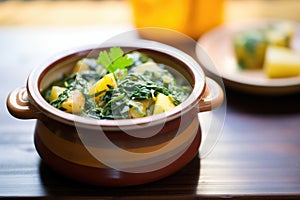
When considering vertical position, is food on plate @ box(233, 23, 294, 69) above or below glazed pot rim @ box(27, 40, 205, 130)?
below

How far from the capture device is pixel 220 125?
112 centimetres

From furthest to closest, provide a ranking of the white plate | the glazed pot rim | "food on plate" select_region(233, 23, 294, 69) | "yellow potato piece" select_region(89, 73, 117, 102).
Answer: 1. "food on plate" select_region(233, 23, 294, 69)
2. the white plate
3. "yellow potato piece" select_region(89, 73, 117, 102)
4. the glazed pot rim

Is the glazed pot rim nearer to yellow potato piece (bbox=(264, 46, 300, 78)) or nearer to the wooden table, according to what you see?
the wooden table

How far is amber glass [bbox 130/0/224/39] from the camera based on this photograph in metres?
1.51

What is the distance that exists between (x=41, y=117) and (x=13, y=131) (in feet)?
0.77

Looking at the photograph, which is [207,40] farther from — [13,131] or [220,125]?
[13,131]

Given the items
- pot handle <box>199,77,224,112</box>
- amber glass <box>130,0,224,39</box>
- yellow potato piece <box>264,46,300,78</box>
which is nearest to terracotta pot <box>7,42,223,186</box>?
pot handle <box>199,77,224,112</box>

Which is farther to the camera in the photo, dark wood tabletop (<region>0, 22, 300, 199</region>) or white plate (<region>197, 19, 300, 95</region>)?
white plate (<region>197, 19, 300, 95</region>)

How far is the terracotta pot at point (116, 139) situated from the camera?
0.84 metres

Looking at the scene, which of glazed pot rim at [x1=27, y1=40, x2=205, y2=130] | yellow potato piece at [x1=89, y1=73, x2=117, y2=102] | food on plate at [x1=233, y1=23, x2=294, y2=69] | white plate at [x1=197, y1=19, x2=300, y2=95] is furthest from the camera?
food on plate at [x1=233, y1=23, x2=294, y2=69]

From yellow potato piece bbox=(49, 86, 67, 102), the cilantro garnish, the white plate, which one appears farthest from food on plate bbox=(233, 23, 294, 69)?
yellow potato piece bbox=(49, 86, 67, 102)

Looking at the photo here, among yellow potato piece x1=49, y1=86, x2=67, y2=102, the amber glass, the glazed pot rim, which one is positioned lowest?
the amber glass

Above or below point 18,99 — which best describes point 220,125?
below

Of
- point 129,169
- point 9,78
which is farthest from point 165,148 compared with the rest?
point 9,78
